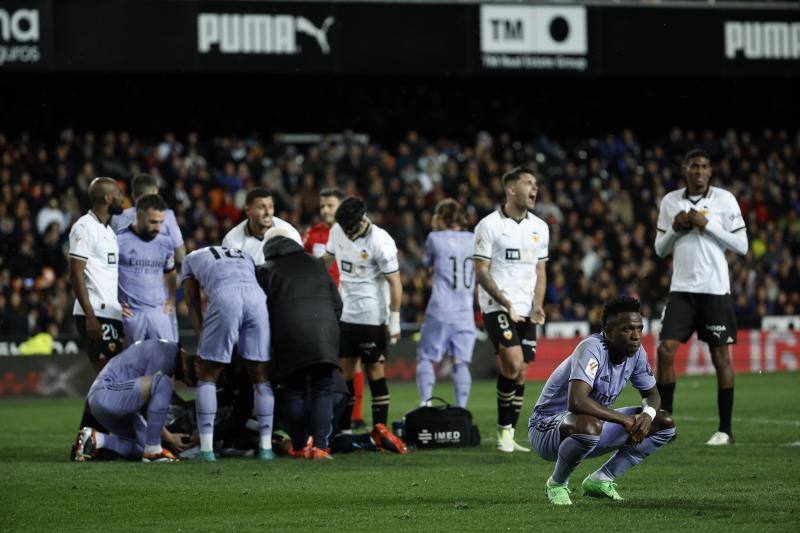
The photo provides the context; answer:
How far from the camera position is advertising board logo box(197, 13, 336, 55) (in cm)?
2508

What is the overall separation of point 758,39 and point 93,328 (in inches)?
806

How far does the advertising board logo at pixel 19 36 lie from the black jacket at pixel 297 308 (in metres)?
14.8

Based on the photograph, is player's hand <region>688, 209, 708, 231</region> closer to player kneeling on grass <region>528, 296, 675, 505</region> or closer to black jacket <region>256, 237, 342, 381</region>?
black jacket <region>256, 237, 342, 381</region>

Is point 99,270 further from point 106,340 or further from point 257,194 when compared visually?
point 257,194

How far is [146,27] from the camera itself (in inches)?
978

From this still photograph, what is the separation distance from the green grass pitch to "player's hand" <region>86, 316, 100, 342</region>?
100 cm

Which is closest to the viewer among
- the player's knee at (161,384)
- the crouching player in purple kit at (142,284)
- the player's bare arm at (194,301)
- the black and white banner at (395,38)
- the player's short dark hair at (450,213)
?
the player's knee at (161,384)

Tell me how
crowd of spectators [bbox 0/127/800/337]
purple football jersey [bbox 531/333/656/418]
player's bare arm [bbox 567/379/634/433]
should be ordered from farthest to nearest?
1. crowd of spectators [bbox 0/127/800/337]
2. purple football jersey [bbox 531/333/656/418]
3. player's bare arm [bbox 567/379/634/433]

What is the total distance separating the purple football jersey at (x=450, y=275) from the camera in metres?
13.4

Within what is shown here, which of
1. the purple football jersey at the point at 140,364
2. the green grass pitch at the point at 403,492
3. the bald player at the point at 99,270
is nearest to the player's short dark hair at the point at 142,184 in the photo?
the bald player at the point at 99,270

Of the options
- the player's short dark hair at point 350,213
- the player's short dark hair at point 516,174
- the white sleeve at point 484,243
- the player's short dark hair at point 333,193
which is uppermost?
the player's short dark hair at point 516,174

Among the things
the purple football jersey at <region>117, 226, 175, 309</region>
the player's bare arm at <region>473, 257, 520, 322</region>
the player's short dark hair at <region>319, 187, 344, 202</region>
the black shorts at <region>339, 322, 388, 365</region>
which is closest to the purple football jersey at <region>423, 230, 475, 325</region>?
the player's short dark hair at <region>319, 187, 344, 202</region>

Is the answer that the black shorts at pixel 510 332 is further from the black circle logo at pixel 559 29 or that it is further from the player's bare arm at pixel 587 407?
the black circle logo at pixel 559 29

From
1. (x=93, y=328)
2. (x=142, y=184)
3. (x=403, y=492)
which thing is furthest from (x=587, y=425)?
(x=142, y=184)
